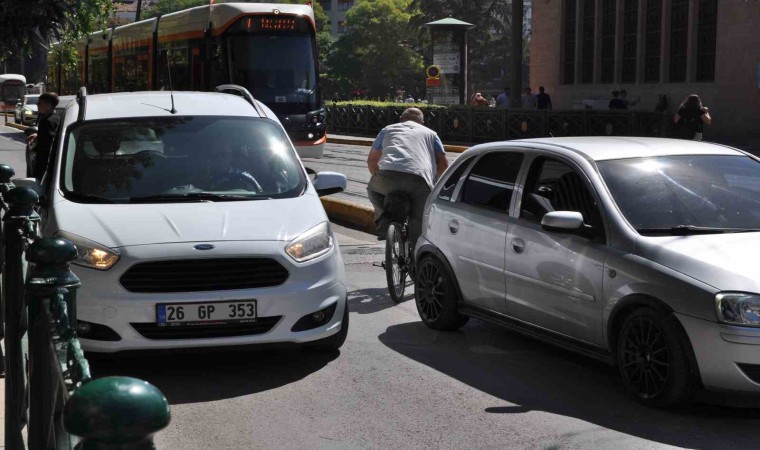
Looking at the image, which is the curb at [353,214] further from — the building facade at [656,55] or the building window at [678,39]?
the building window at [678,39]

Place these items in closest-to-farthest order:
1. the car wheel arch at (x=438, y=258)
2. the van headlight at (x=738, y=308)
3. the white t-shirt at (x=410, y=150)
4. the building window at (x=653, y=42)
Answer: the van headlight at (x=738, y=308), the car wheel arch at (x=438, y=258), the white t-shirt at (x=410, y=150), the building window at (x=653, y=42)

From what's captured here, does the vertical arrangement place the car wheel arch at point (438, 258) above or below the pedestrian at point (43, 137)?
below

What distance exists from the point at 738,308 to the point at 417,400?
1.75 m

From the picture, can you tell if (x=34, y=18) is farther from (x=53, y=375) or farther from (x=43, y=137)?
(x=43, y=137)

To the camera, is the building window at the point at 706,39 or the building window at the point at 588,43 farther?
the building window at the point at 588,43

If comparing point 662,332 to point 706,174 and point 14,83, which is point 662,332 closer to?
point 706,174

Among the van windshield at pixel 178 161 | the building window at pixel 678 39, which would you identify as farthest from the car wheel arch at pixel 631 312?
the building window at pixel 678 39

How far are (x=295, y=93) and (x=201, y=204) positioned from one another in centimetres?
1635

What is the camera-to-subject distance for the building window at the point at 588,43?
40.9 meters

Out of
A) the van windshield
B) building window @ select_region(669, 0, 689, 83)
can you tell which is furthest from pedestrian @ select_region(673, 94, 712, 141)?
building window @ select_region(669, 0, 689, 83)

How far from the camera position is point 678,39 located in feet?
119

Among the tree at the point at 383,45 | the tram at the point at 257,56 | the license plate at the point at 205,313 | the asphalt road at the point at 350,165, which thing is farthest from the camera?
the tree at the point at 383,45

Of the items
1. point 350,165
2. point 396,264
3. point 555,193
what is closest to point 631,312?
point 555,193

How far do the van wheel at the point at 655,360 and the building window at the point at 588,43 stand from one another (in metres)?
35.9
